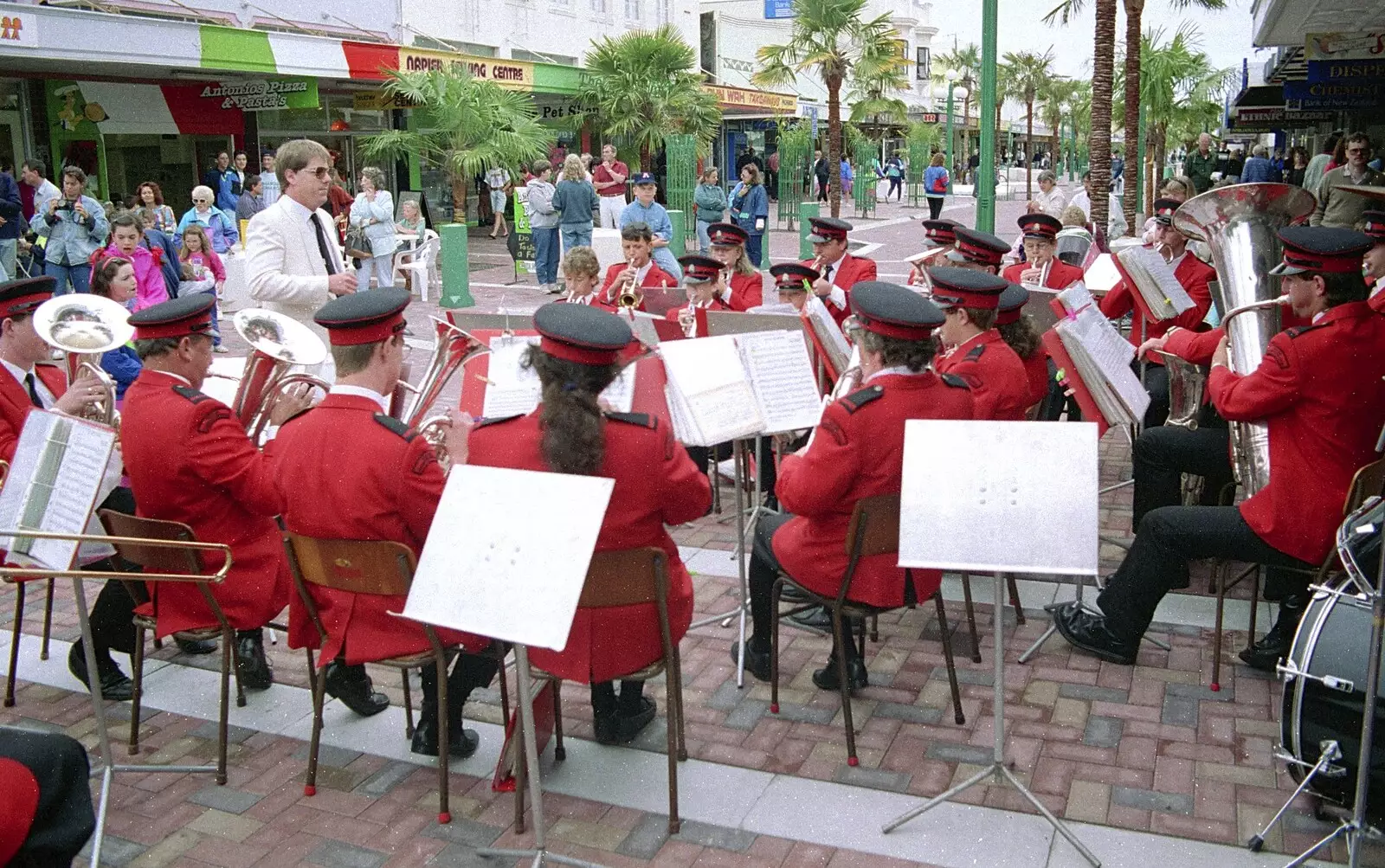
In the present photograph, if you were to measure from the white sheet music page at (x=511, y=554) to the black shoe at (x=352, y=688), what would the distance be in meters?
1.65

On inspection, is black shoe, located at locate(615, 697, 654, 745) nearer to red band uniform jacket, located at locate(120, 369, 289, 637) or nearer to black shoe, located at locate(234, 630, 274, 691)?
red band uniform jacket, located at locate(120, 369, 289, 637)

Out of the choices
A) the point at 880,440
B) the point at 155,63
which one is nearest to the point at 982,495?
the point at 880,440

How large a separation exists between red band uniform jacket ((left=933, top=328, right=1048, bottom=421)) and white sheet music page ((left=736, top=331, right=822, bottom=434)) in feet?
2.23

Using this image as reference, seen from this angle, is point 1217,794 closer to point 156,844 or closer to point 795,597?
point 795,597

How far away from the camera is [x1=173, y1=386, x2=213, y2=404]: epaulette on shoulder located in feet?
13.7

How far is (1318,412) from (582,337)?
107 inches

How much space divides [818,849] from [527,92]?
24.2 m

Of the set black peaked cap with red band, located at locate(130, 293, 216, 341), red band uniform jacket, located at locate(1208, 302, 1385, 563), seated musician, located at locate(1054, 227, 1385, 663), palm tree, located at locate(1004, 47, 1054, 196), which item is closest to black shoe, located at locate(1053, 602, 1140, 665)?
seated musician, located at locate(1054, 227, 1385, 663)

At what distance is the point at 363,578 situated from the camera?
153 inches

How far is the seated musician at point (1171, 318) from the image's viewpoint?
23.1 ft

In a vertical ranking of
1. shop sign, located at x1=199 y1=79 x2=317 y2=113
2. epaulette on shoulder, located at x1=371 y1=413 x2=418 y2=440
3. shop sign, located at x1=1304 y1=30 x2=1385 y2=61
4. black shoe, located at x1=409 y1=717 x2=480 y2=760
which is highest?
shop sign, located at x1=199 y1=79 x2=317 y2=113

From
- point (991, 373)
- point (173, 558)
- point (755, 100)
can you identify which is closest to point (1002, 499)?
point (991, 373)

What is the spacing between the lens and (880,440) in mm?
4121

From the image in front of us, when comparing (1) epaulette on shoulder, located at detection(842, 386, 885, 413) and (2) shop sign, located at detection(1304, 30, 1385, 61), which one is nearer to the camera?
Result: (1) epaulette on shoulder, located at detection(842, 386, 885, 413)
